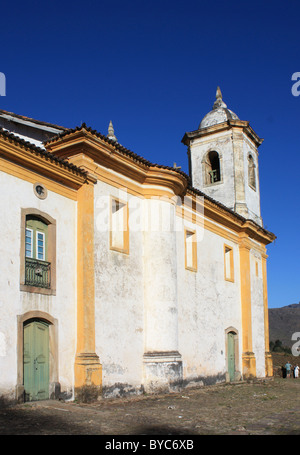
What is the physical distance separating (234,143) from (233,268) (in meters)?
5.83

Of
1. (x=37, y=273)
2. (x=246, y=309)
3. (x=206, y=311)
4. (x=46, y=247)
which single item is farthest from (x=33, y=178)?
(x=246, y=309)

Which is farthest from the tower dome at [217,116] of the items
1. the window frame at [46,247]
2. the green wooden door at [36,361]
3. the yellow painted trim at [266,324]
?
the green wooden door at [36,361]

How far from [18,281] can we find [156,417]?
3.96 meters

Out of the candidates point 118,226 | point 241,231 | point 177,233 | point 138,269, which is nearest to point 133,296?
point 138,269

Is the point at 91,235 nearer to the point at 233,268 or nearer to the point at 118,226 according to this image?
the point at 118,226

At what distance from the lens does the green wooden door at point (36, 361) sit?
422 inches

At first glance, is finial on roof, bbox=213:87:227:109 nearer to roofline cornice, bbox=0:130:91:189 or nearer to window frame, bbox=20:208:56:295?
roofline cornice, bbox=0:130:91:189

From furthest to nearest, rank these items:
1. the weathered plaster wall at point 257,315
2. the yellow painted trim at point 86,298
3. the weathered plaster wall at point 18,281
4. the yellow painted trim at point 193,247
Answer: the weathered plaster wall at point 257,315 → the yellow painted trim at point 193,247 → the yellow painted trim at point 86,298 → the weathered plaster wall at point 18,281

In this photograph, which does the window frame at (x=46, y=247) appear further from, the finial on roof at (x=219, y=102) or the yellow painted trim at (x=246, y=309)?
the finial on roof at (x=219, y=102)

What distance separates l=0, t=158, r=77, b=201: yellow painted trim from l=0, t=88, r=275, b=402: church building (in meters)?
0.02

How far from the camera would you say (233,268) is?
824 inches

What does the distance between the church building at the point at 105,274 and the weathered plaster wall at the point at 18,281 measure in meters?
0.03

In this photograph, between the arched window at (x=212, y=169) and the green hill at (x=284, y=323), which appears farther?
the green hill at (x=284, y=323)

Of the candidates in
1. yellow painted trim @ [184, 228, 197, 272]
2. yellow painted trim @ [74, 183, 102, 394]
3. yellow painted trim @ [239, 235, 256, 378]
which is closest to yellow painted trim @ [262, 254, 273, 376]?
yellow painted trim @ [239, 235, 256, 378]
